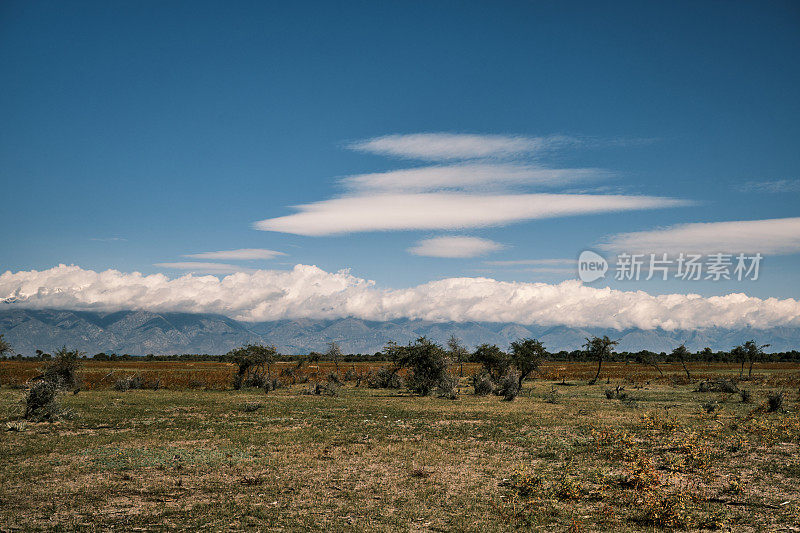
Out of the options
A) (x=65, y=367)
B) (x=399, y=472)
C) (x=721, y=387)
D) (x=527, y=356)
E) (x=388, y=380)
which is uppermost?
(x=527, y=356)

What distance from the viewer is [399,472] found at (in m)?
17.2

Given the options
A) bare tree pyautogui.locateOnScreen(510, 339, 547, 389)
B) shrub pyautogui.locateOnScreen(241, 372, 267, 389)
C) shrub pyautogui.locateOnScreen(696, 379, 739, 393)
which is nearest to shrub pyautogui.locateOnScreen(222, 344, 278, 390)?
shrub pyautogui.locateOnScreen(241, 372, 267, 389)

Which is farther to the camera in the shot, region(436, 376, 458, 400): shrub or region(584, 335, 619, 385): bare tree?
region(584, 335, 619, 385): bare tree

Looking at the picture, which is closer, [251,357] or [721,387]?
[721,387]

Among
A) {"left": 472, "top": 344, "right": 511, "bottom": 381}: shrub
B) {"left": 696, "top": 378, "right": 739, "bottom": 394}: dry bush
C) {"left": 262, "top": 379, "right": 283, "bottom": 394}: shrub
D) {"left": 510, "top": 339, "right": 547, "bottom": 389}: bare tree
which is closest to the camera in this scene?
{"left": 696, "top": 378, "right": 739, "bottom": 394}: dry bush

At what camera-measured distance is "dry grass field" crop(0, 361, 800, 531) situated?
12578mm

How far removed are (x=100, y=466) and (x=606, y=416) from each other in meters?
27.6

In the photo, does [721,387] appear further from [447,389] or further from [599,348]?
Result: [447,389]

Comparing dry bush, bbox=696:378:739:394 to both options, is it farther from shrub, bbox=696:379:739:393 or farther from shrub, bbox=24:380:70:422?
shrub, bbox=24:380:70:422

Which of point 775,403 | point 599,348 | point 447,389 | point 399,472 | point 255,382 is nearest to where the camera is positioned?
point 399,472

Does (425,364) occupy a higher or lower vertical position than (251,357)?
higher

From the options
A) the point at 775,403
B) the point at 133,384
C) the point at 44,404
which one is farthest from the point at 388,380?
the point at 775,403

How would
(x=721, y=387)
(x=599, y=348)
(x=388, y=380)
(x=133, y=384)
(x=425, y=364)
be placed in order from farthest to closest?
1. (x=599, y=348)
2. (x=388, y=380)
3. (x=133, y=384)
4. (x=425, y=364)
5. (x=721, y=387)

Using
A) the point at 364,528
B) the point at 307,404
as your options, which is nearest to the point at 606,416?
the point at 307,404
